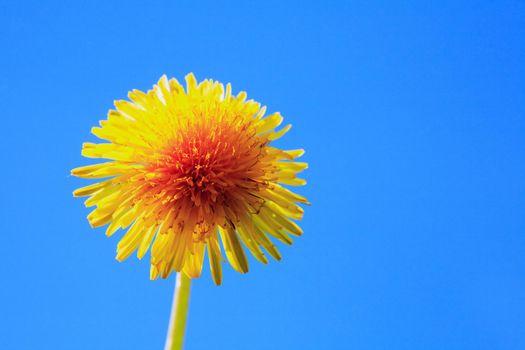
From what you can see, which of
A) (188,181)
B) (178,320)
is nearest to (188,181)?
(188,181)

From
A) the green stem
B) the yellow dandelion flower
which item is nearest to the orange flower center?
the yellow dandelion flower

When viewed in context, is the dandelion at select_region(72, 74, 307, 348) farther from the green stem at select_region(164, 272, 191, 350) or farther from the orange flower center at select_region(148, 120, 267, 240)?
the green stem at select_region(164, 272, 191, 350)

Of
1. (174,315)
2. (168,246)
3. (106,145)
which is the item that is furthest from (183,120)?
(174,315)

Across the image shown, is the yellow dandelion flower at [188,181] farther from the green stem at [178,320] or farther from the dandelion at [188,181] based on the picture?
the green stem at [178,320]

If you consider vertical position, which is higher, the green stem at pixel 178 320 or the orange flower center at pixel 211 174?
the orange flower center at pixel 211 174

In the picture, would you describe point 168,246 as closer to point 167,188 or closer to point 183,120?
point 167,188

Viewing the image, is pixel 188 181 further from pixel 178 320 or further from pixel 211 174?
pixel 178 320

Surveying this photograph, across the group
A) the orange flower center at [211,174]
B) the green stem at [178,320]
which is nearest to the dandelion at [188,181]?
the orange flower center at [211,174]
